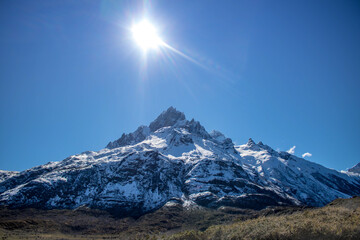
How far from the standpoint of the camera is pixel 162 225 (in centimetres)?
16262

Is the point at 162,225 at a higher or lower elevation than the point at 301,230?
higher

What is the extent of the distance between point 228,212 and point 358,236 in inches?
7238

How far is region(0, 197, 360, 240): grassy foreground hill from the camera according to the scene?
2141 centimetres

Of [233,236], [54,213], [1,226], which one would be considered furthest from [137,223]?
[233,236]

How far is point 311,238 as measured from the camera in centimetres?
2044

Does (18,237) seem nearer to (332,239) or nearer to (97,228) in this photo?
(97,228)

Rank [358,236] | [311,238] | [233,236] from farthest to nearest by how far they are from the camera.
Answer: [233,236] → [311,238] → [358,236]

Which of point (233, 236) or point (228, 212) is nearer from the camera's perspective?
point (233, 236)

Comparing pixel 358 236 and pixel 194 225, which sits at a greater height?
Result: pixel 194 225

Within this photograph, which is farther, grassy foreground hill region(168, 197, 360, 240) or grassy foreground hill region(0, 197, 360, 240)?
grassy foreground hill region(0, 197, 360, 240)

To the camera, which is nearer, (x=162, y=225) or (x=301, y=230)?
(x=301, y=230)

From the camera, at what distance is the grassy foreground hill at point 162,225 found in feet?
70.2

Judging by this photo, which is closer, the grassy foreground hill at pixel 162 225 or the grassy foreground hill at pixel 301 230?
the grassy foreground hill at pixel 301 230

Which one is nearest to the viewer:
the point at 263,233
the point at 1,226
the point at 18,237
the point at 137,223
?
the point at 263,233
